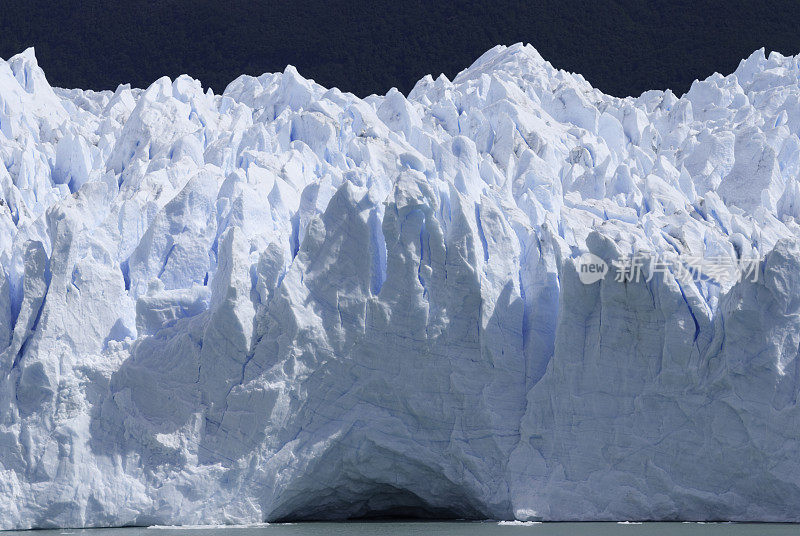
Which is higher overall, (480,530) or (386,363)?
(386,363)

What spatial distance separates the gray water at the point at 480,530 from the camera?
33.1ft

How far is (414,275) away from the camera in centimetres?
1163

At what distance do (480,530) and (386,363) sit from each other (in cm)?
188

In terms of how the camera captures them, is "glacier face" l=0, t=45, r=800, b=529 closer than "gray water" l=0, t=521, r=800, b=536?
No

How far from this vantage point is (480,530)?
1062 cm

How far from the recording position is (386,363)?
1150cm

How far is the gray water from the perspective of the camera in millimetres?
10102

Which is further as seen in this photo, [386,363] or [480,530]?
[386,363]

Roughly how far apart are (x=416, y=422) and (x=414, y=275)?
1437 mm

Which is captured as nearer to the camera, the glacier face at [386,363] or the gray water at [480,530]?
the gray water at [480,530]

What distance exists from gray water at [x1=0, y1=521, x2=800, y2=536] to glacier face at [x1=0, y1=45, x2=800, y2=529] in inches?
9.6

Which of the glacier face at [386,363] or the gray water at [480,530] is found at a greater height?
the glacier face at [386,363]

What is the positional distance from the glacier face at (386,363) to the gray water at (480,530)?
0.80ft

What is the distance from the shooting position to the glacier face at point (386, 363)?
36.0ft
